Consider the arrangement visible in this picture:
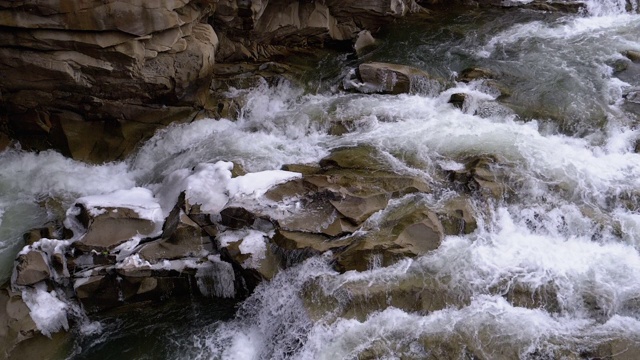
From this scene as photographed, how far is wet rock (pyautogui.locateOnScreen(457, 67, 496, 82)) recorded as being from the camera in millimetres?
10109

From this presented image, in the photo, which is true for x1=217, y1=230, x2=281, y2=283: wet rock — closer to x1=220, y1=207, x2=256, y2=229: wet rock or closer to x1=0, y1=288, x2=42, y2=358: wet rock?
x1=220, y1=207, x2=256, y2=229: wet rock

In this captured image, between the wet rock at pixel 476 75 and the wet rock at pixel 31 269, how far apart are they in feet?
24.9

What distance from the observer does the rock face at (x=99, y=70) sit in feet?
24.3

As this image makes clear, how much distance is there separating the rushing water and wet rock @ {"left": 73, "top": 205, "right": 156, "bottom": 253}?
940 millimetres

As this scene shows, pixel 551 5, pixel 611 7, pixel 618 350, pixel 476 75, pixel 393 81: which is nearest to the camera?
pixel 618 350

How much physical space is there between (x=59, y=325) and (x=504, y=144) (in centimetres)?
649

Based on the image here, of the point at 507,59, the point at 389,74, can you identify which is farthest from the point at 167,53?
the point at 507,59

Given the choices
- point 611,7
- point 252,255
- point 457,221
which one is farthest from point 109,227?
point 611,7

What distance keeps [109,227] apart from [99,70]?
8.20 ft

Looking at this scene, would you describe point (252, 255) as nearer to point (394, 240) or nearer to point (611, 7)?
point (394, 240)

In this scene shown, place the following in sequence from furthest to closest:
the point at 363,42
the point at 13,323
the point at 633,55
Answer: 1. the point at 363,42
2. the point at 633,55
3. the point at 13,323

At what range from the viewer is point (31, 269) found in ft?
20.7

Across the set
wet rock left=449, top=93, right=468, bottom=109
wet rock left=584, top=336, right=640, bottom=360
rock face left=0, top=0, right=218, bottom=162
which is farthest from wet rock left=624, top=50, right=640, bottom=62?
rock face left=0, top=0, right=218, bottom=162

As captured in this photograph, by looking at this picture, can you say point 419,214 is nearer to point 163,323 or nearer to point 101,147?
point 163,323
